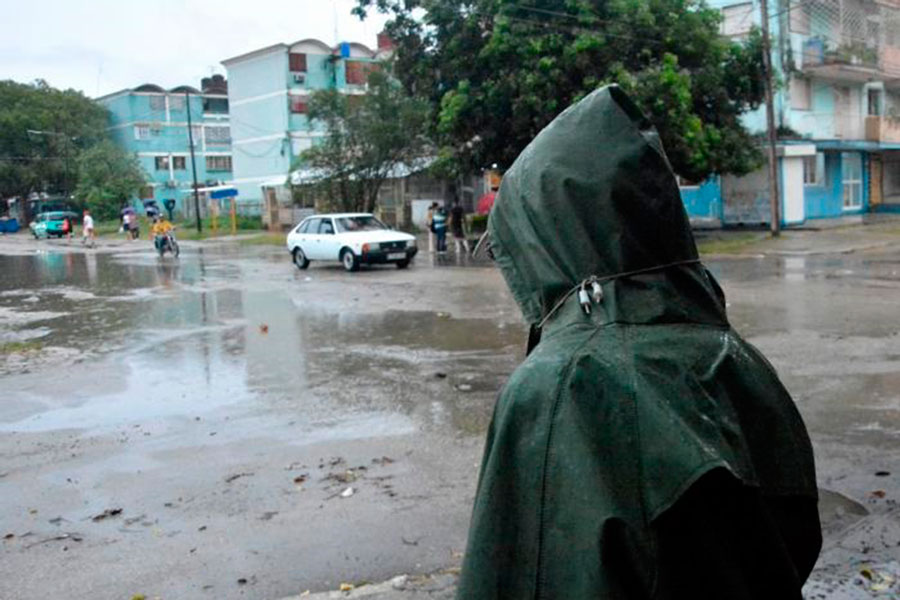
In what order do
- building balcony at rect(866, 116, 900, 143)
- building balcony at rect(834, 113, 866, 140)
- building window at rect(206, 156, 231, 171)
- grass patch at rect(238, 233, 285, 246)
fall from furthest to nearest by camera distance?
building window at rect(206, 156, 231, 171), grass patch at rect(238, 233, 285, 246), building balcony at rect(866, 116, 900, 143), building balcony at rect(834, 113, 866, 140)

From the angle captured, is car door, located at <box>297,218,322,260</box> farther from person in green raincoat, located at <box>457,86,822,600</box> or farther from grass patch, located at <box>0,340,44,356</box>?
person in green raincoat, located at <box>457,86,822,600</box>

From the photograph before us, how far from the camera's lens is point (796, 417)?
1.79 metres

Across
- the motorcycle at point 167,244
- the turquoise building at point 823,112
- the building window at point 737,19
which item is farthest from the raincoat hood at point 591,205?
the motorcycle at point 167,244

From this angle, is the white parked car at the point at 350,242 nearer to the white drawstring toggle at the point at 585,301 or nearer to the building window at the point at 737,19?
the building window at the point at 737,19

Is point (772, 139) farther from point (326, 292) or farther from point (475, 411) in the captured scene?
point (475, 411)

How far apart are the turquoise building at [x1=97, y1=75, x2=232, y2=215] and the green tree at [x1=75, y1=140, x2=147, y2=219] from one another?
279 inches

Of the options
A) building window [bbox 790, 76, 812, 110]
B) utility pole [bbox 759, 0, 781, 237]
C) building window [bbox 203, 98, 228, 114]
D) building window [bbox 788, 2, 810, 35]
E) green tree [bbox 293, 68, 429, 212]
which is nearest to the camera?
utility pole [bbox 759, 0, 781, 237]

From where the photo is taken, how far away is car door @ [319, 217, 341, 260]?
2498 centimetres

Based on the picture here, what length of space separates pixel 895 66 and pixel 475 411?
34922 mm

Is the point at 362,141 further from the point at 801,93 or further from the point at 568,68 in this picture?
the point at 801,93

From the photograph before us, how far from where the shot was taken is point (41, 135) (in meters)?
67.4

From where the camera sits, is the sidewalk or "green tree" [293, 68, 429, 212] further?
"green tree" [293, 68, 429, 212]

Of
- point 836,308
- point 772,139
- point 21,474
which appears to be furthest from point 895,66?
point 21,474

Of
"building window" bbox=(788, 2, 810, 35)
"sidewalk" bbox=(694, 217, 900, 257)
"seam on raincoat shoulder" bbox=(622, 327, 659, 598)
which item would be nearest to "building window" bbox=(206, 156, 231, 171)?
"sidewalk" bbox=(694, 217, 900, 257)
